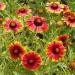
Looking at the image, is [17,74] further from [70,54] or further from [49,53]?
[70,54]

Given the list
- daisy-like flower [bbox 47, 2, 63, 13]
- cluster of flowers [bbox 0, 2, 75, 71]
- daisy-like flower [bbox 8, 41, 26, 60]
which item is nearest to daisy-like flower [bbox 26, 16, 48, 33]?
cluster of flowers [bbox 0, 2, 75, 71]

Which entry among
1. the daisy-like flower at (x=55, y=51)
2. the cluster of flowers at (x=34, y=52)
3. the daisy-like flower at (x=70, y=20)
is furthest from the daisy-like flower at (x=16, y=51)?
the daisy-like flower at (x=70, y=20)

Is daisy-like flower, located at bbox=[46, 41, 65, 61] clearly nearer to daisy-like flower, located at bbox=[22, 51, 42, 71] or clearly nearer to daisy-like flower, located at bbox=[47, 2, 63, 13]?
daisy-like flower, located at bbox=[22, 51, 42, 71]

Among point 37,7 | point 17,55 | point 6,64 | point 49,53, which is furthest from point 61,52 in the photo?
point 37,7

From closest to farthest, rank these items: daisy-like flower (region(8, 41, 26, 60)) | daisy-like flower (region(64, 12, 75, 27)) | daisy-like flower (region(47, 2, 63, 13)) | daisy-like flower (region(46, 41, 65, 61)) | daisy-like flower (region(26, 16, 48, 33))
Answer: daisy-like flower (region(46, 41, 65, 61)), daisy-like flower (region(8, 41, 26, 60)), daisy-like flower (region(26, 16, 48, 33)), daisy-like flower (region(64, 12, 75, 27)), daisy-like flower (region(47, 2, 63, 13))

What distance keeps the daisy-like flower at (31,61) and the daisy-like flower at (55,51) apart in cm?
8

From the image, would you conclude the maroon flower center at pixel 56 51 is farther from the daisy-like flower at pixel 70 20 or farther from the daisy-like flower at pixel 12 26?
the daisy-like flower at pixel 70 20

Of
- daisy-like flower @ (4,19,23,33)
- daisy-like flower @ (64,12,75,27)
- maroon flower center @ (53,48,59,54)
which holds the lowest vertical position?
daisy-like flower @ (64,12,75,27)

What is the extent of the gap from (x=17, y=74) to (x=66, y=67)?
16.5 inches

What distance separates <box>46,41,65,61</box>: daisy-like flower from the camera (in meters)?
2.38

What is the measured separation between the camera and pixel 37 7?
3711mm

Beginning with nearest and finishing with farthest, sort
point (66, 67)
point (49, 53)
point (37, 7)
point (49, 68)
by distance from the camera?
point (49, 53) → point (49, 68) → point (66, 67) → point (37, 7)

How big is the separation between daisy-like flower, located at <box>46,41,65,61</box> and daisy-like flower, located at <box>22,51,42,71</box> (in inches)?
3.3

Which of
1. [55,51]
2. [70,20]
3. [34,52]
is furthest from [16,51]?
[70,20]
